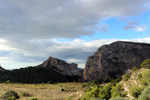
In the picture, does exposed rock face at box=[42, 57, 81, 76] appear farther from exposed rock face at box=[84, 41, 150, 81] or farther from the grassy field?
the grassy field

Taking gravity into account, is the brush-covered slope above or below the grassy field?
above

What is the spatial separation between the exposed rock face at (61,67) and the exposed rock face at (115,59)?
34.6 feet

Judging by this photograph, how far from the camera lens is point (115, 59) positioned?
7000cm

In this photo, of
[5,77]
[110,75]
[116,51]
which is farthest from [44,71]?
[116,51]

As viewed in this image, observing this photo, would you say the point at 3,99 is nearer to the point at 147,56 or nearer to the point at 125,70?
the point at 125,70

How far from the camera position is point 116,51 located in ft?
234

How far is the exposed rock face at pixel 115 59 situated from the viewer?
67.7m

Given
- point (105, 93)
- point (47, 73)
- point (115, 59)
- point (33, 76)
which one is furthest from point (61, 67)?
point (105, 93)

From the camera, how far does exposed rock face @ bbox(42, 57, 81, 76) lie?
75.2 m

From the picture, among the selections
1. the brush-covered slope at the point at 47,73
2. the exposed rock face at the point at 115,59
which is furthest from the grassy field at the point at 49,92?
the exposed rock face at the point at 115,59

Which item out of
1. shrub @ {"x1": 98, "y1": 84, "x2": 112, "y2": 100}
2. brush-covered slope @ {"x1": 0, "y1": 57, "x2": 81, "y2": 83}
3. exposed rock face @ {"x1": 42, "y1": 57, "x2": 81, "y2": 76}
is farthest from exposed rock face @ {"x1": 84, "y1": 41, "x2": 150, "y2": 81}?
shrub @ {"x1": 98, "y1": 84, "x2": 112, "y2": 100}

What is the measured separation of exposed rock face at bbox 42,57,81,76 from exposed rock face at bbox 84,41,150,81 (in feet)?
34.6

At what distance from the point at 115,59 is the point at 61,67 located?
3290 centimetres

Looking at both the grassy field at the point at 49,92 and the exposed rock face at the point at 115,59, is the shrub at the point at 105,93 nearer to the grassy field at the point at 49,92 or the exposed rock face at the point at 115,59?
the grassy field at the point at 49,92
